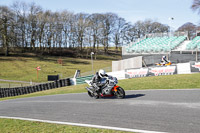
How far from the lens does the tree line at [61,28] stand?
2328 inches

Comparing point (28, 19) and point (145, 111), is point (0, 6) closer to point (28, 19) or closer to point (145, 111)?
point (28, 19)

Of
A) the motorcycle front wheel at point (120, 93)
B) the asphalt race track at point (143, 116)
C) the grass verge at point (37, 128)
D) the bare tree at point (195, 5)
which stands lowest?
the grass verge at point (37, 128)

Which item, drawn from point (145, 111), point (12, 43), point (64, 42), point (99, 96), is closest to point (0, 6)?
point (12, 43)

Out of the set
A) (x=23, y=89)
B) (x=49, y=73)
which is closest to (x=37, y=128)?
(x=23, y=89)

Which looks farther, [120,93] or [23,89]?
[23,89]

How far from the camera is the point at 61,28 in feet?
245

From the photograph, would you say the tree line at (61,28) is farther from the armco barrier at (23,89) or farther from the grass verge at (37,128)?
the grass verge at (37,128)

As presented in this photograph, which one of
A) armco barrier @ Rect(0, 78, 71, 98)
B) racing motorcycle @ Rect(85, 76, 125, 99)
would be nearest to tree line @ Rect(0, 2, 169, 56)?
armco barrier @ Rect(0, 78, 71, 98)

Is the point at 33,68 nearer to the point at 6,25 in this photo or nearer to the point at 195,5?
the point at 6,25

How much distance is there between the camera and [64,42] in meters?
78.3

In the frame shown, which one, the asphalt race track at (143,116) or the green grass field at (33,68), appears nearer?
the asphalt race track at (143,116)

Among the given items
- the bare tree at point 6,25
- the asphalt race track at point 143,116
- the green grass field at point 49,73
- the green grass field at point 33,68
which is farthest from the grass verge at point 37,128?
the bare tree at point 6,25

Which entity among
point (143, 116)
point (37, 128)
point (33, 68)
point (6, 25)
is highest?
point (6, 25)

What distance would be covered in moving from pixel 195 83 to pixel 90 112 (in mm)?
9300
